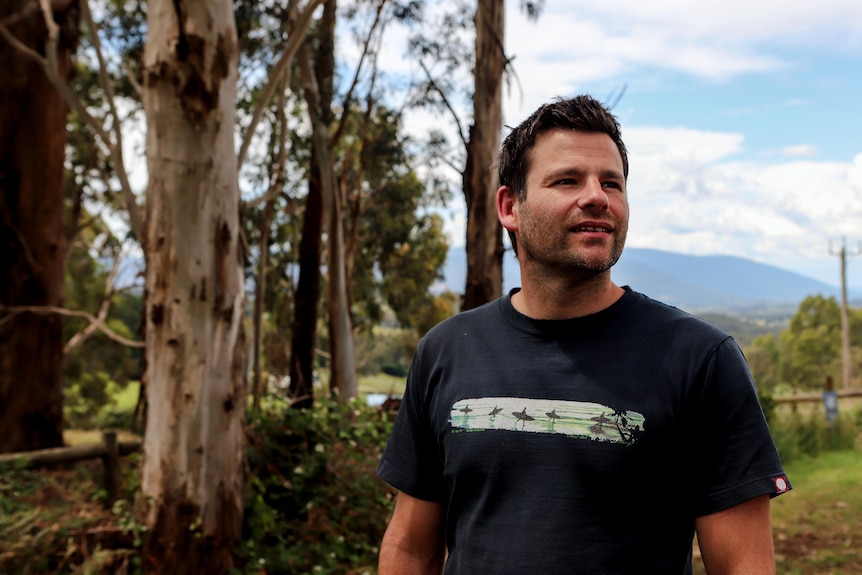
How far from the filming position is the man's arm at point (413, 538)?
6.37 ft

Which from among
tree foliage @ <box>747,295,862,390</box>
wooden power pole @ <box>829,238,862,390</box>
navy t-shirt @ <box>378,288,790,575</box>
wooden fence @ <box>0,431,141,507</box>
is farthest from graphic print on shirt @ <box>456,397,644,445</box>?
tree foliage @ <box>747,295,862,390</box>

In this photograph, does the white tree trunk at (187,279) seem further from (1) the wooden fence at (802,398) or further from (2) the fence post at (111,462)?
(1) the wooden fence at (802,398)

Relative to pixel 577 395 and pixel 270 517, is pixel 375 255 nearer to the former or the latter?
pixel 270 517

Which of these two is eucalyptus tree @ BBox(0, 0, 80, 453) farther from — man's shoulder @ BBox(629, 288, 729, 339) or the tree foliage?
the tree foliage

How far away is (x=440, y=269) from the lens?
81.8 ft

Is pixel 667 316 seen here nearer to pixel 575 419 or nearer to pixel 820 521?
pixel 575 419

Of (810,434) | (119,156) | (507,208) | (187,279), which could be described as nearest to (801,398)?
(810,434)

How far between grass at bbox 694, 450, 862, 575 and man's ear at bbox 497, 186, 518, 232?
634cm

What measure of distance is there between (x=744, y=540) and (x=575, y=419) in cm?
36

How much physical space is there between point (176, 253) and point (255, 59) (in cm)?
935

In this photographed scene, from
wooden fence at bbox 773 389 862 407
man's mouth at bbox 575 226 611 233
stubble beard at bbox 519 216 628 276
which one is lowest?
wooden fence at bbox 773 389 862 407

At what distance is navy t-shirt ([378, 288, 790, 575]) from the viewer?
1600 millimetres

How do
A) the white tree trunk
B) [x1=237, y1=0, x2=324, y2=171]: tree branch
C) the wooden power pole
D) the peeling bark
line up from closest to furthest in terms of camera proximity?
the white tree trunk, [x1=237, y1=0, x2=324, y2=171]: tree branch, the peeling bark, the wooden power pole

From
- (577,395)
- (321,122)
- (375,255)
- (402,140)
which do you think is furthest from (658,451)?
(375,255)
